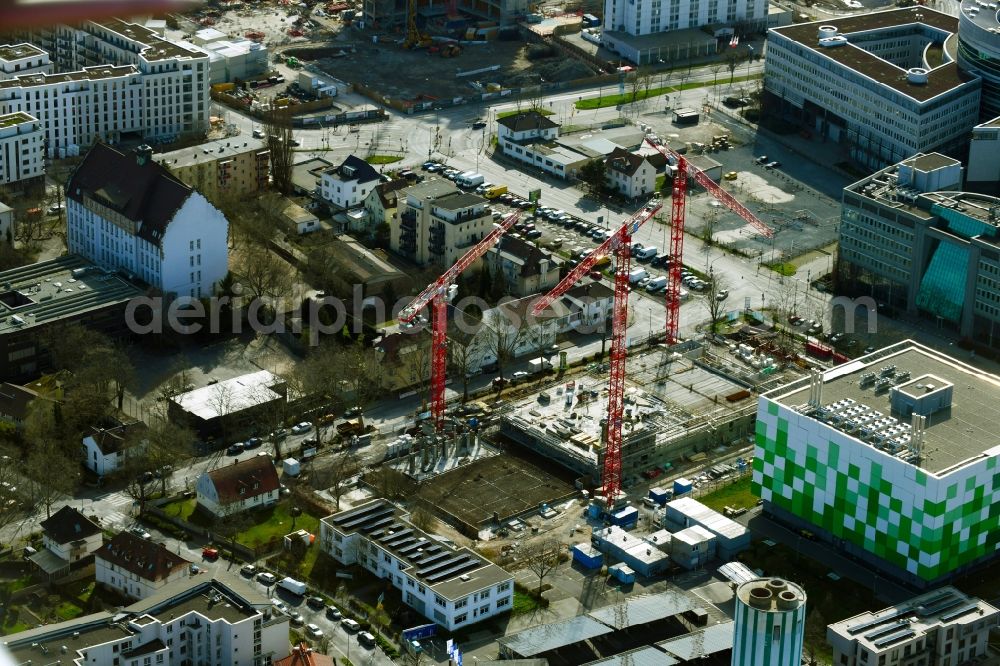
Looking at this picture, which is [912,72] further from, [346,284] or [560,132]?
[346,284]

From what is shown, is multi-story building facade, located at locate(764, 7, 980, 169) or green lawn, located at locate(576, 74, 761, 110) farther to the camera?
green lawn, located at locate(576, 74, 761, 110)

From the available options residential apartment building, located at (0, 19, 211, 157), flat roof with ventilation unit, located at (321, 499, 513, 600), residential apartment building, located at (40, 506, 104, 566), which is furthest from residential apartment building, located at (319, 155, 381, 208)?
residential apartment building, located at (40, 506, 104, 566)

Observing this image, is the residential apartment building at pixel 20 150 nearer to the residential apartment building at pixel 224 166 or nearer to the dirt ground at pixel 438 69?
the residential apartment building at pixel 224 166

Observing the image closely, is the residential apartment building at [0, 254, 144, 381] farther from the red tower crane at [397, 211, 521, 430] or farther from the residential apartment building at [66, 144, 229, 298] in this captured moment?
Answer: the red tower crane at [397, 211, 521, 430]

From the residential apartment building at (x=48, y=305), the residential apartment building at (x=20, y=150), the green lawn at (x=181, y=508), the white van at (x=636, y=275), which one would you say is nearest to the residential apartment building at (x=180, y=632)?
the green lawn at (x=181, y=508)

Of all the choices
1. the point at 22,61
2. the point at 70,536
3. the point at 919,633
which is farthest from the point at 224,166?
the point at 919,633

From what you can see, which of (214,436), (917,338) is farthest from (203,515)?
(917,338)
